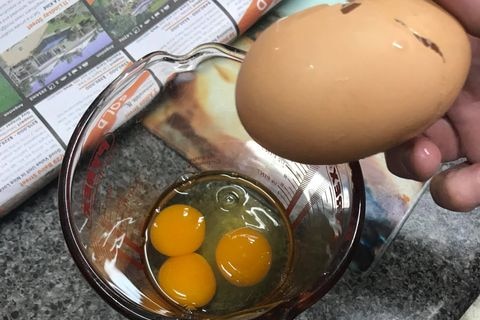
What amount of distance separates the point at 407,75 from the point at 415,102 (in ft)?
0.08

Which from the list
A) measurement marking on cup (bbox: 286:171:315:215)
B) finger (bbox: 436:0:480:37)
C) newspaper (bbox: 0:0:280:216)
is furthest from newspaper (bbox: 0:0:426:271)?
finger (bbox: 436:0:480:37)

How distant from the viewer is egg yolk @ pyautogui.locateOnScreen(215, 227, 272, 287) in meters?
0.71

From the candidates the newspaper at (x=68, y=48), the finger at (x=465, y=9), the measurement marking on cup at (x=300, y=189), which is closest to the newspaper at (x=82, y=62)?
the newspaper at (x=68, y=48)

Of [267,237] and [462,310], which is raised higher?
[267,237]

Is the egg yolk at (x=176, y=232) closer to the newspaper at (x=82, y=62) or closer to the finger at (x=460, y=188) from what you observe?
the newspaper at (x=82, y=62)

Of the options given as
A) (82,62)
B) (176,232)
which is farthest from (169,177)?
(82,62)

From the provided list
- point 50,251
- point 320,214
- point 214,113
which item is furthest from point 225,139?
point 50,251

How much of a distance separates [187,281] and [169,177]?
133 millimetres

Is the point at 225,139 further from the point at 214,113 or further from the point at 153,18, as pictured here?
the point at 153,18

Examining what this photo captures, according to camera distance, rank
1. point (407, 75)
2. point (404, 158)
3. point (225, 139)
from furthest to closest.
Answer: point (225, 139)
point (404, 158)
point (407, 75)

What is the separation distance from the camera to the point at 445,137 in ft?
2.38

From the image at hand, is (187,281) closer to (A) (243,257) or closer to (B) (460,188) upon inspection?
(A) (243,257)

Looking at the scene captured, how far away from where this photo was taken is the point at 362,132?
50cm

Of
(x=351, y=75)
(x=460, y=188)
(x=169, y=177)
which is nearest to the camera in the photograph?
(x=351, y=75)
